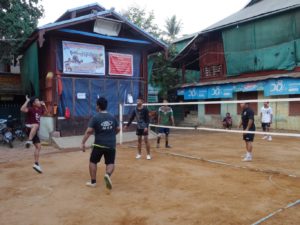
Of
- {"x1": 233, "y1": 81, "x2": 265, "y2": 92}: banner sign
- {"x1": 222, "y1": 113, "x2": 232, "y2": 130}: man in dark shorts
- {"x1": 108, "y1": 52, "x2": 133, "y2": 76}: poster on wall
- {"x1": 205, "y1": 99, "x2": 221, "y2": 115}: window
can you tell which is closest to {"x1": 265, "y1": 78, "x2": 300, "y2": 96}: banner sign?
{"x1": 233, "y1": 81, "x2": 265, "y2": 92}: banner sign

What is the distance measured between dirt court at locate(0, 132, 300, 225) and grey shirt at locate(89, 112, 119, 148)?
0.92 meters

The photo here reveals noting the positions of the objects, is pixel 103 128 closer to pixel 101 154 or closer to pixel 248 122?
pixel 101 154

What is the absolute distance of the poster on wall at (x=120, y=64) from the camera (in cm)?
1436

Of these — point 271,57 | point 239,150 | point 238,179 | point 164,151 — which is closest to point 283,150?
point 239,150

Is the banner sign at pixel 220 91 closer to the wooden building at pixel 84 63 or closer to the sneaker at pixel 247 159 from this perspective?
the wooden building at pixel 84 63

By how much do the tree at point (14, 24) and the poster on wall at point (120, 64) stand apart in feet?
14.0

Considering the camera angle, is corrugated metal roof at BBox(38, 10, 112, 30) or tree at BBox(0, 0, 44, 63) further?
tree at BBox(0, 0, 44, 63)

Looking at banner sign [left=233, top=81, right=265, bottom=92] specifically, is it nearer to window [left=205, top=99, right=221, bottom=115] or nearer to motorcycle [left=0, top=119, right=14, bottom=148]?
window [left=205, top=99, right=221, bottom=115]

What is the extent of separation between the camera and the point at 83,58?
13.6 meters

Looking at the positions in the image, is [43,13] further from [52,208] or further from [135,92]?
[52,208]

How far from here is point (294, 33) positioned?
16.4 m

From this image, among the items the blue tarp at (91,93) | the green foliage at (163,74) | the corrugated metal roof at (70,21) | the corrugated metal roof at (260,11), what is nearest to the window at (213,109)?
the green foliage at (163,74)

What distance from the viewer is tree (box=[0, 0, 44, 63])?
14.7 m

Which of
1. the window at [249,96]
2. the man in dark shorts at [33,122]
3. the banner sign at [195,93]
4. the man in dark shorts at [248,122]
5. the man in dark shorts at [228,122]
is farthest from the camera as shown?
the banner sign at [195,93]
